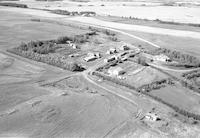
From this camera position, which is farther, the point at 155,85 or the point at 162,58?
the point at 162,58

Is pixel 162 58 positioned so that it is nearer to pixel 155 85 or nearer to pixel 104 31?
pixel 155 85

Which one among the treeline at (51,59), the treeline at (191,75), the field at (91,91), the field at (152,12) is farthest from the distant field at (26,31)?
the field at (152,12)

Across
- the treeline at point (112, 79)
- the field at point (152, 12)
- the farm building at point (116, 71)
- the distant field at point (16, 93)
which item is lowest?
the distant field at point (16, 93)

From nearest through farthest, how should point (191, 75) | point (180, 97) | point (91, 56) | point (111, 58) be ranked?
point (180, 97)
point (191, 75)
point (111, 58)
point (91, 56)

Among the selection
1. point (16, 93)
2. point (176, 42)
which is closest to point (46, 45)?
point (16, 93)

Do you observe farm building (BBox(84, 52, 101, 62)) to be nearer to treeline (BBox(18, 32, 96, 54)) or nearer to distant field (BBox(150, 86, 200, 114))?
treeline (BBox(18, 32, 96, 54))

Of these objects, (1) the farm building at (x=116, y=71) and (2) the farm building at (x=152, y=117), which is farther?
(1) the farm building at (x=116, y=71)

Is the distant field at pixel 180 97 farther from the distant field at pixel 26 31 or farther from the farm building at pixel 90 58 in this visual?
the distant field at pixel 26 31

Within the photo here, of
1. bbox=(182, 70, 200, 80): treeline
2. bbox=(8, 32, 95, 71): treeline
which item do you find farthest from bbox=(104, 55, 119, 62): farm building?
bbox=(182, 70, 200, 80): treeline
